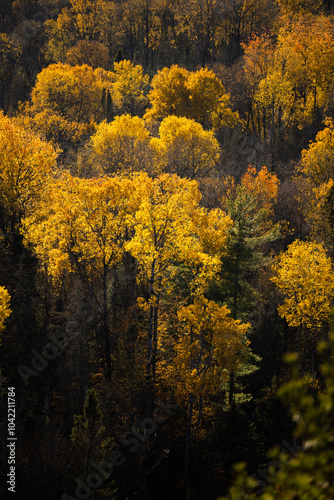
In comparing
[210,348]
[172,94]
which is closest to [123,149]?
[172,94]

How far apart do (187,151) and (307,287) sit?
921 inches

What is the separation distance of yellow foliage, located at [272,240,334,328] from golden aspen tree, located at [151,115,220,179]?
19.9 m

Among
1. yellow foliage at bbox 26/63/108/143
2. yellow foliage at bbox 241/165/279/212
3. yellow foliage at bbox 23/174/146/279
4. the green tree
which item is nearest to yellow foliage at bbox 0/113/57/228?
yellow foliage at bbox 23/174/146/279

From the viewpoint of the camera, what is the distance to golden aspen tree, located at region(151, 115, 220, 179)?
136ft

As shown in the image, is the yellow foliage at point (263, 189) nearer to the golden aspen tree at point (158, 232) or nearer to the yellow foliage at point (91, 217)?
the golden aspen tree at point (158, 232)

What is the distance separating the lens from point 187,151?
138ft

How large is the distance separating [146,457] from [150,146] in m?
30.7

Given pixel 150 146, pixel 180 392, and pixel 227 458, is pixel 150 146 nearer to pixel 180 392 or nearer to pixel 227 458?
pixel 180 392

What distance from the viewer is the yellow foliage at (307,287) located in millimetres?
23891

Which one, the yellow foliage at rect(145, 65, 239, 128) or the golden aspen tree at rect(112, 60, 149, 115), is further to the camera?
the golden aspen tree at rect(112, 60, 149, 115)

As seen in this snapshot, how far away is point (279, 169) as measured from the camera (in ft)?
143

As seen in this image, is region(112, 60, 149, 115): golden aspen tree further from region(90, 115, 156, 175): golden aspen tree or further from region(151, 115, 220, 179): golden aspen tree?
region(151, 115, 220, 179): golden aspen tree

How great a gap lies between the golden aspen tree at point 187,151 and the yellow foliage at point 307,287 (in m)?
19.9

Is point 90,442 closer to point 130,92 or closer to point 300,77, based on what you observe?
point 300,77
